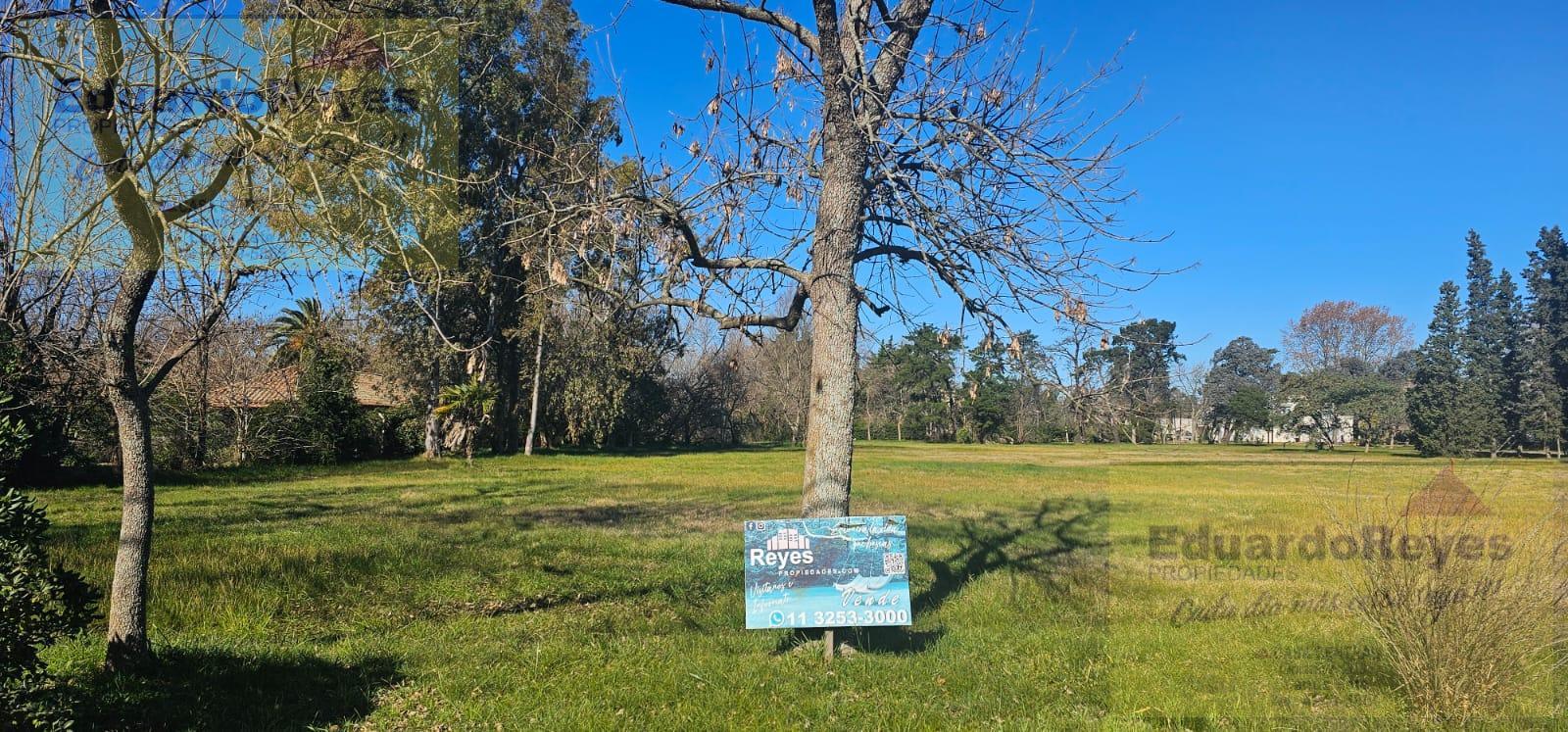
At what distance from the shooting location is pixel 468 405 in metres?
31.1

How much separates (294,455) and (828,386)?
80.5 feet

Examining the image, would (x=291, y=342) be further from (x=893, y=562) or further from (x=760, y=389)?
(x=760, y=389)

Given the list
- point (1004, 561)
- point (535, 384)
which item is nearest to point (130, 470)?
point (1004, 561)

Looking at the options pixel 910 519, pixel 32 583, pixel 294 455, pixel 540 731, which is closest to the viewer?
pixel 32 583

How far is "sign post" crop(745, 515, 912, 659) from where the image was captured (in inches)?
224

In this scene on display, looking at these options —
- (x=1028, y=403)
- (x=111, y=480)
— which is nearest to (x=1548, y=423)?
(x=1028, y=403)

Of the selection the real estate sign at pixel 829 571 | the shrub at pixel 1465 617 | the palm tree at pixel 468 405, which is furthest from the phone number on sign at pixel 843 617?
the palm tree at pixel 468 405

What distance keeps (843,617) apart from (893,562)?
51cm

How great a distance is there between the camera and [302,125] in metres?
5.04

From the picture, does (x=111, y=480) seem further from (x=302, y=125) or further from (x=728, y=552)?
(x=302, y=125)

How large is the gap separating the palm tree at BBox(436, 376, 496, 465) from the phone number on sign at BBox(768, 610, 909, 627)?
22461 mm

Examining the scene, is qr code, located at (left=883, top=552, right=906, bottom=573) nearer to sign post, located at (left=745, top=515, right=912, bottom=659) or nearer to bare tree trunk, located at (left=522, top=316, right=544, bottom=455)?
sign post, located at (left=745, top=515, right=912, bottom=659)

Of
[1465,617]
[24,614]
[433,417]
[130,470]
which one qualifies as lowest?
[1465,617]

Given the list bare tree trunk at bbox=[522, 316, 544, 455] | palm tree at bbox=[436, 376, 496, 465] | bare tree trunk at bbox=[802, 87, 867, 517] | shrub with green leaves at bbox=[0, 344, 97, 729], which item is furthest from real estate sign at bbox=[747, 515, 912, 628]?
bare tree trunk at bbox=[522, 316, 544, 455]
